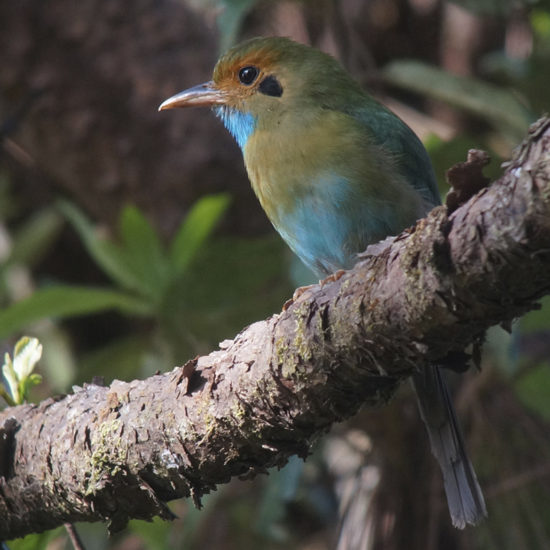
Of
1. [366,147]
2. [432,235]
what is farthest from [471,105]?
[432,235]

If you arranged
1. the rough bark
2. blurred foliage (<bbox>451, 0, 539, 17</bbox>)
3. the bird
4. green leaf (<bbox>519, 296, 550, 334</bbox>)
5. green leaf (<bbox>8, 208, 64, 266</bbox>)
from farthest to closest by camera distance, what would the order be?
1. green leaf (<bbox>8, 208, 64, 266</bbox>)
2. blurred foliage (<bbox>451, 0, 539, 17</bbox>)
3. green leaf (<bbox>519, 296, 550, 334</bbox>)
4. the bird
5. the rough bark

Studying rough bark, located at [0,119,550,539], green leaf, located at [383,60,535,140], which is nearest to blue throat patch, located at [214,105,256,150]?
green leaf, located at [383,60,535,140]

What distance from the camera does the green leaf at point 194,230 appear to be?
358 centimetres

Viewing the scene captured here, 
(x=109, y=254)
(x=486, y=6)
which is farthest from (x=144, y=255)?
(x=486, y=6)

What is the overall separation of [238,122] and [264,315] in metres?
Result: 0.87

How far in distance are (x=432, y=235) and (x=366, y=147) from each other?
1502 millimetres

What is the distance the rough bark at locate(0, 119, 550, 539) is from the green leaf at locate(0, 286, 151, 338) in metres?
0.87

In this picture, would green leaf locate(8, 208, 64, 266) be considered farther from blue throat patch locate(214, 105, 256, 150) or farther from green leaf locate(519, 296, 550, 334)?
green leaf locate(519, 296, 550, 334)

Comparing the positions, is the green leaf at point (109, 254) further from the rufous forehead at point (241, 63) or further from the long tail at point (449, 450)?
the long tail at point (449, 450)

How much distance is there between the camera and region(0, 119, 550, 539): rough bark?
1330 mm

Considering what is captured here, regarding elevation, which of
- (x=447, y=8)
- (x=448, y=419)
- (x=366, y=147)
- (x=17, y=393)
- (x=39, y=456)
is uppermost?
(x=447, y=8)

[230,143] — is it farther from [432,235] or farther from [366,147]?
[432,235]

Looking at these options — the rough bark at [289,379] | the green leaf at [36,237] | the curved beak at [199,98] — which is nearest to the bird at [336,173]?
the curved beak at [199,98]

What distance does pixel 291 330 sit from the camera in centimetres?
176
